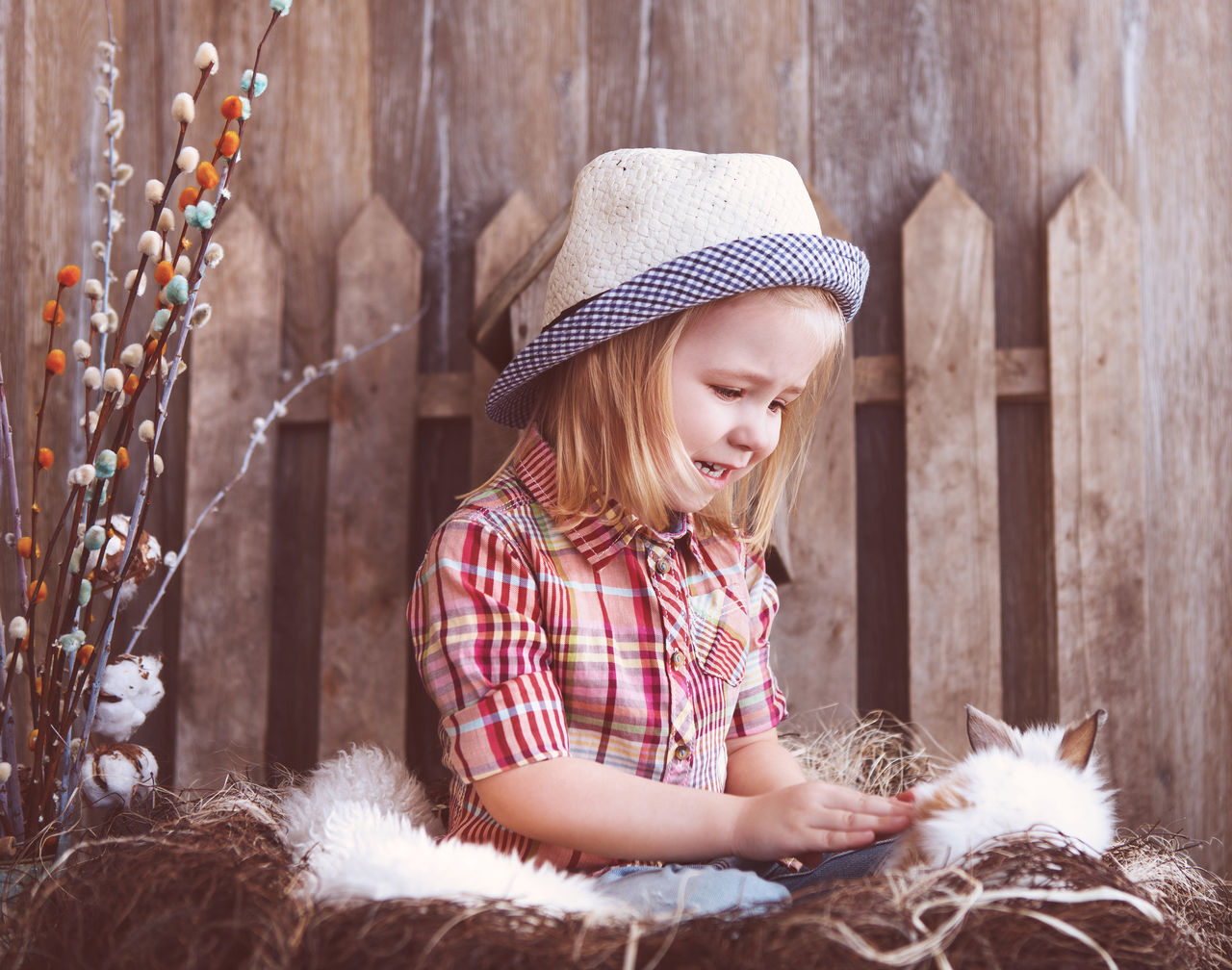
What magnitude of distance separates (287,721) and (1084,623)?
61.7 inches

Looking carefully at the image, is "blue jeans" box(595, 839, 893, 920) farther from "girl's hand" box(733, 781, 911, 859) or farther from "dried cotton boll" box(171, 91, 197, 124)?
"dried cotton boll" box(171, 91, 197, 124)

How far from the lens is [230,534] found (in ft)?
6.23

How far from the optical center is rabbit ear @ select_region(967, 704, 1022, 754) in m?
1.09

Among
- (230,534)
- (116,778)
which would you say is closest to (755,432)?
(116,778)

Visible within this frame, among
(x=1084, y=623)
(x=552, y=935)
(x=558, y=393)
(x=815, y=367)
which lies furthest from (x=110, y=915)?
(x=1084, y=623)

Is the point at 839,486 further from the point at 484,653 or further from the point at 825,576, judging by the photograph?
the point at 484,653

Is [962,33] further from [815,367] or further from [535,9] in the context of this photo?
[815,367]

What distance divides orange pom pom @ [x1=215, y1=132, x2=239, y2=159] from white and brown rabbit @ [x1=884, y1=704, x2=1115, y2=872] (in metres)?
1.10

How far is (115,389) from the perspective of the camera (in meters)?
1.25

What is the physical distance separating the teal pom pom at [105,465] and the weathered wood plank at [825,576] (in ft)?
3.70

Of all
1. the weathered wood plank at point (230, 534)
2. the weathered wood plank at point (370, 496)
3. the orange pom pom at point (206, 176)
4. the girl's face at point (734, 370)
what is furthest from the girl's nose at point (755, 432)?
the weathered wood plank at point (230, 534)

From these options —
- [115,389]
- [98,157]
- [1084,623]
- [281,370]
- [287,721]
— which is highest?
[98,157]

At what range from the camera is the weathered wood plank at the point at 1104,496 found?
1.76 meters

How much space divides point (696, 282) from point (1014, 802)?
0.68 metres
